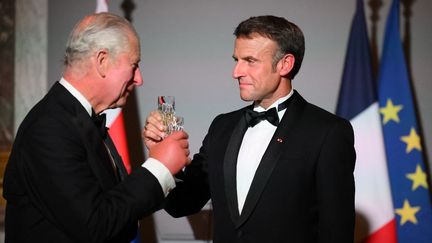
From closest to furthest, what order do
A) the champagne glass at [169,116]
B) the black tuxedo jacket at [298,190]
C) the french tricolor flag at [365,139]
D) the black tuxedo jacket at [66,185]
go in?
the black tuxedo jacket at [66,185]
the champagne glass at [169,116]
the black tuxedo jacket at [298,190]
the french tricolor flag at [365,139]

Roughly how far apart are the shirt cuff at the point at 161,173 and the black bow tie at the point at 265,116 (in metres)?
0.89

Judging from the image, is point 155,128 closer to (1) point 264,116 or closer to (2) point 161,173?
(2) point 161,173

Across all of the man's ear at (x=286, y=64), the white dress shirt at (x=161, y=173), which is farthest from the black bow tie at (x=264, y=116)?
the white dress shirt at (x=161, y=173)

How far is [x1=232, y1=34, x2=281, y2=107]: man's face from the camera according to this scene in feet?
7.88

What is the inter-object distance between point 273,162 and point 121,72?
2.84 ft

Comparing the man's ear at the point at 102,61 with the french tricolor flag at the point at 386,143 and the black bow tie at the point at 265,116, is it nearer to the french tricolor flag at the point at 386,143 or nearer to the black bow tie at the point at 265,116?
the black bow tie at the point at 265,116

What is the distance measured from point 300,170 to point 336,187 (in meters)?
0.17

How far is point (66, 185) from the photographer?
4.85 feet

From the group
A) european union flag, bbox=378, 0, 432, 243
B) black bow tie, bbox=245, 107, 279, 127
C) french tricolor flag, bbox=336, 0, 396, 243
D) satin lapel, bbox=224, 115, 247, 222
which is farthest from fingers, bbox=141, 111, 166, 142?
european union flag, bbox=378, 0, 432, 243

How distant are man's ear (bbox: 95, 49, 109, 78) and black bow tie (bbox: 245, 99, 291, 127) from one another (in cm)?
93

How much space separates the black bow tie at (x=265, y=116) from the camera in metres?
2.42

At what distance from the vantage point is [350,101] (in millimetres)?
3619

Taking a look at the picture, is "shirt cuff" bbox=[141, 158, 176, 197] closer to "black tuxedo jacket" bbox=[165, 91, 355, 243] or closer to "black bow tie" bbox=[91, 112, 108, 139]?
"black bow tie" bbox=[91, 112, 108, 139]

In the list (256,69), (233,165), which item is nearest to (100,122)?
(233,165)
